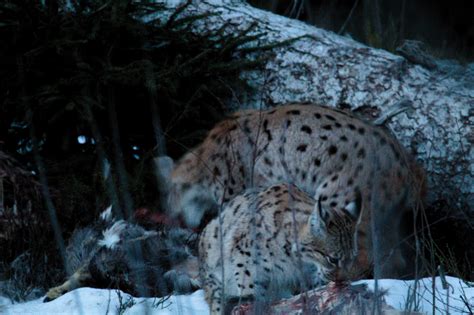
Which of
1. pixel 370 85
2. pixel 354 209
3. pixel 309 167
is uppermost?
pixel 370 85

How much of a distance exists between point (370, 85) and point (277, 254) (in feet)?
7.39

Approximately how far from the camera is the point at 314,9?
11.7 metres

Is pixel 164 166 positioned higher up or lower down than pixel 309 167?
lower down

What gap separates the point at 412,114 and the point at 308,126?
2.57ft

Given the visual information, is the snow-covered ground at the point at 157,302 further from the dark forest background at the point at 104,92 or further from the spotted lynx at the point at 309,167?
the dark forest background at the point at 104,92

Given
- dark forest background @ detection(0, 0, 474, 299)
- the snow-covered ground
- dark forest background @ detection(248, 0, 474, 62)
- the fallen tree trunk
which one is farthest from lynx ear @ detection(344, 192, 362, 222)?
dark forest background @ detection(248, 0, 474, 62)

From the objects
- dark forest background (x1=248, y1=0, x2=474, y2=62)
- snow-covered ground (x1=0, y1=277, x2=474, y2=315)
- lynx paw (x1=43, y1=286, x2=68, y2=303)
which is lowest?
lynx paw (x1=43, y1=286, x2=68, y2=303)

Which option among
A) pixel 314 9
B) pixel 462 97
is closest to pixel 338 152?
pixel 462 97

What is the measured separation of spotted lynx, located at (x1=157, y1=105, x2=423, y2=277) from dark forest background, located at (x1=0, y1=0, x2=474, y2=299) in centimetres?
29

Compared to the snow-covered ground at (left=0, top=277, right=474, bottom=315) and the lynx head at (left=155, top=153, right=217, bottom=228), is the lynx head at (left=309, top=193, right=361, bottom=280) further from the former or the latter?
the lynx head at (left=155, top=153, right=217, bottom=228)

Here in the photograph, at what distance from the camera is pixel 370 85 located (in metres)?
7.08

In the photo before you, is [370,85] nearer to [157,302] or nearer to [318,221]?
[318,221]

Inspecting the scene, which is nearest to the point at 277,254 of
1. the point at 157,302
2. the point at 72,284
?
the point at 157,302

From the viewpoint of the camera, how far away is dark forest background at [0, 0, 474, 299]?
7.00 metres
